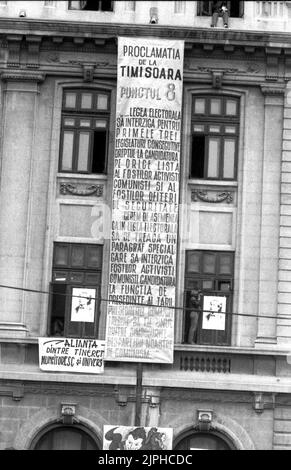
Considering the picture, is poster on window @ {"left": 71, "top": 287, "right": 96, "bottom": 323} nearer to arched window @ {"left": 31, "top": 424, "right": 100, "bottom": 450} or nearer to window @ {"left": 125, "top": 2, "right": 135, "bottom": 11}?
arched window @ {"left": 31, "top": 424, "right": 100, "bottom": 450}

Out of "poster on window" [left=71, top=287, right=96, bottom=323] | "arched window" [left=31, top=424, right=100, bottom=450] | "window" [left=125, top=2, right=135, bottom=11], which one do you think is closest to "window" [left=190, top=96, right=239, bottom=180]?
"window" [left=125, top=2, right=135, bottom=11]

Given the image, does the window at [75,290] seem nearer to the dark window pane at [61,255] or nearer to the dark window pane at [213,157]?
the dark window pane at [61,255]

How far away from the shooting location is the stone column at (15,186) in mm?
30500

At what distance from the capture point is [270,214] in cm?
3091

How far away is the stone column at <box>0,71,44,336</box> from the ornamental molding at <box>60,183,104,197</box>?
0.91 metres

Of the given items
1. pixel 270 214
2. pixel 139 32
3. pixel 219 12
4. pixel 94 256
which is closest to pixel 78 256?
pixel 94 256

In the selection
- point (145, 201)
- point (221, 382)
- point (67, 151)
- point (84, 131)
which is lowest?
point (221, 382)

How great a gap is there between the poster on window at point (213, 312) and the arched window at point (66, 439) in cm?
399

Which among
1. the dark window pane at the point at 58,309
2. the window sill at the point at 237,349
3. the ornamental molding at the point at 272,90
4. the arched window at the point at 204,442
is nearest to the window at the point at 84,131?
the dark window pane at the point at 58,309

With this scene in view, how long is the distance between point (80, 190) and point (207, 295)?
13.8ft

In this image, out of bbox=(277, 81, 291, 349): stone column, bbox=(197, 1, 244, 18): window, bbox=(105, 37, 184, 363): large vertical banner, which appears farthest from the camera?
bbox=(197, 1, 244, 18): window

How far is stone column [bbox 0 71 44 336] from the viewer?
3050 cm

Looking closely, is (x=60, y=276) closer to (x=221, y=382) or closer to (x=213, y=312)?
(x=213, y=312)
